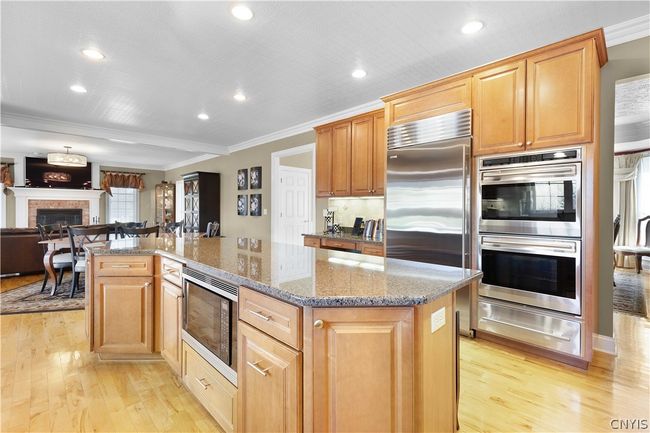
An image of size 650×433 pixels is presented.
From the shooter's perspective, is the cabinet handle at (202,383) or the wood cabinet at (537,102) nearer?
the cabinet handle at (202,383)

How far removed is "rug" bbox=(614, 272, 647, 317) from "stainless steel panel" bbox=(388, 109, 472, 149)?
1.70m

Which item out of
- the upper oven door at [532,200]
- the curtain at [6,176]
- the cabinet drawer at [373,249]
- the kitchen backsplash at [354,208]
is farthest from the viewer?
the curtain at [6,176]

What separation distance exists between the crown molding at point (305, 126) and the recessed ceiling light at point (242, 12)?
211cm

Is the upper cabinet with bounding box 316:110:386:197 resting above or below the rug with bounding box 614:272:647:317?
above

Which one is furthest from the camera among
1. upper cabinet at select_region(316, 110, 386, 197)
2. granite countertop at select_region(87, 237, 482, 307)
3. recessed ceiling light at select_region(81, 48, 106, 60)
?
upper cabinet at select_region(316, 110, 386, 197)

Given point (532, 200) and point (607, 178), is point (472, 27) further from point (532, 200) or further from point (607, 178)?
point (607, 178)

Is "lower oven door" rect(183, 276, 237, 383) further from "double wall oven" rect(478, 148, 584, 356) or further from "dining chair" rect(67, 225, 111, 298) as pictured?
"dining chair" rect(67, 225, 111, 298)

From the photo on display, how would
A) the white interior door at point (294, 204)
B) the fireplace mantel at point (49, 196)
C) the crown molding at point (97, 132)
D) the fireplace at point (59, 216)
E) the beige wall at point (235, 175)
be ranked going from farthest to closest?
the fireplace at point (59, 216) → the fireplace mantel at point (49, 196) → the white interior door at point (294, 204) → the beige wall at point (235, 175) → the crown molding at point (97, 132)

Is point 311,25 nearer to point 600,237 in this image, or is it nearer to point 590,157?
point 590,157

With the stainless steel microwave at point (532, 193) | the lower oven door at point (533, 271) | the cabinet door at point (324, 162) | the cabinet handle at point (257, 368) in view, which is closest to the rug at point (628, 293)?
the lower oven door at point (533, 271)

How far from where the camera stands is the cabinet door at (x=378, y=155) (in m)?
3.77

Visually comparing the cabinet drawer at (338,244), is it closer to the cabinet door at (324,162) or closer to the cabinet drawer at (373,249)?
the cabinet drawer at (373,249)

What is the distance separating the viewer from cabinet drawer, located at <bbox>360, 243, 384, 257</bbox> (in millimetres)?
3510

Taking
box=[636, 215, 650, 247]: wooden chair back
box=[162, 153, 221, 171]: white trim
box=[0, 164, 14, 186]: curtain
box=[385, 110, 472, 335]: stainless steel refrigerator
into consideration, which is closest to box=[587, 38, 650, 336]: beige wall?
box=[636, 215, 650, 247]: wooden chair back
